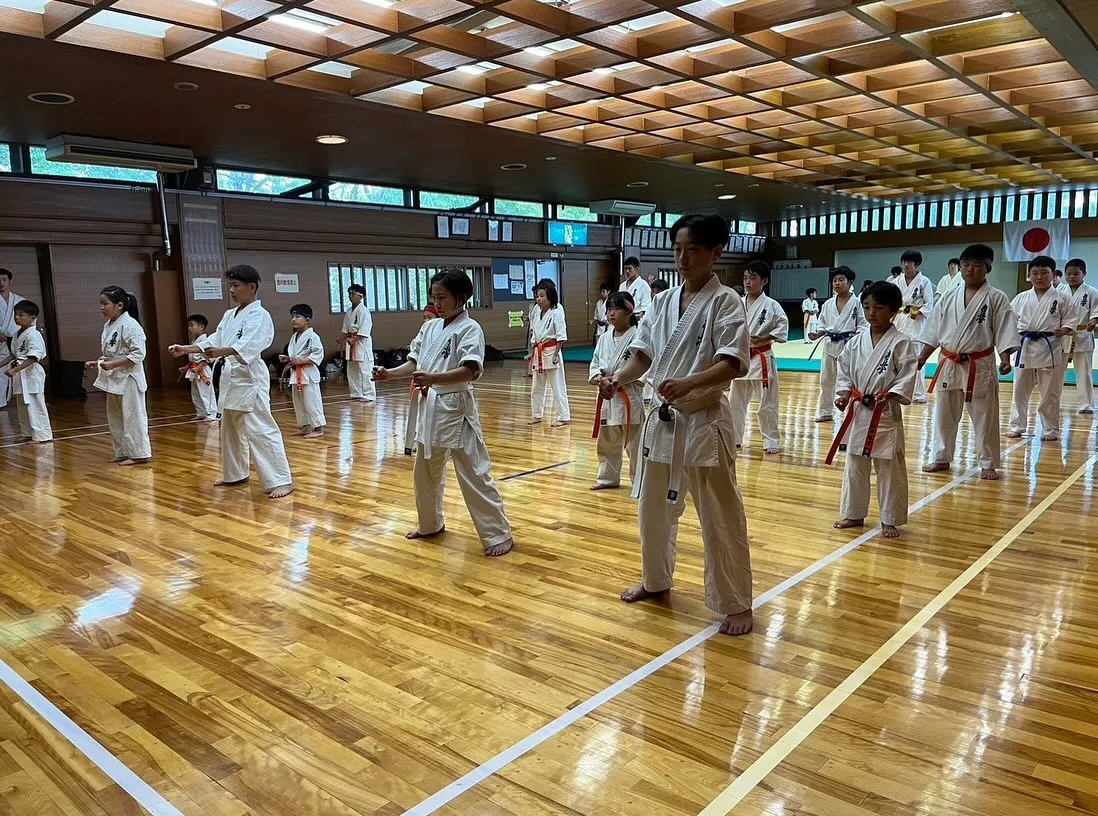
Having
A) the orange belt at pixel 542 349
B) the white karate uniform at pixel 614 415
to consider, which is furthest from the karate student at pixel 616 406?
the orange belt at pixel 542 349

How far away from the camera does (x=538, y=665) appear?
255cm

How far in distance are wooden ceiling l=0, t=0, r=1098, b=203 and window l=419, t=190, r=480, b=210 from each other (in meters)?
5.11

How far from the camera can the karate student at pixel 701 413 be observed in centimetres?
262

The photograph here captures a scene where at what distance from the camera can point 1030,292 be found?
643 cm

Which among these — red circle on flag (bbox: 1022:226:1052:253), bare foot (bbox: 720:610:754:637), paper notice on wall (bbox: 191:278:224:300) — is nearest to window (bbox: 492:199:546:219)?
paper notice on wall (bbox: 191:278:224:300)

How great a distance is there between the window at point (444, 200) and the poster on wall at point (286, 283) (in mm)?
2744

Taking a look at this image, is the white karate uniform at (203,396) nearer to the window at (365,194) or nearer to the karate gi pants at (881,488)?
the window at (365,194)

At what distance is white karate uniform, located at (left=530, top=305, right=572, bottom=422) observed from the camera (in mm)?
7430

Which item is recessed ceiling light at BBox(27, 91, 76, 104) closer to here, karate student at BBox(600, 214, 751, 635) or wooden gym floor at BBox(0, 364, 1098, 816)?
wooden gym floor at BBox(0, 364, 1098, 816)

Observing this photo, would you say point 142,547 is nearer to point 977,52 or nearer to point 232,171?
point 977,52

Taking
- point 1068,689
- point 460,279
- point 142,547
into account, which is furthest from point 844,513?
point 142,547

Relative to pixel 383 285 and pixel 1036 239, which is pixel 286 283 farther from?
pixel 1036 239

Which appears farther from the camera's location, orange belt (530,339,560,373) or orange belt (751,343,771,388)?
orange belt (530,339,560,373)

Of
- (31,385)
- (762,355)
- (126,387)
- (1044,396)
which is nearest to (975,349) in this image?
(762,355)
